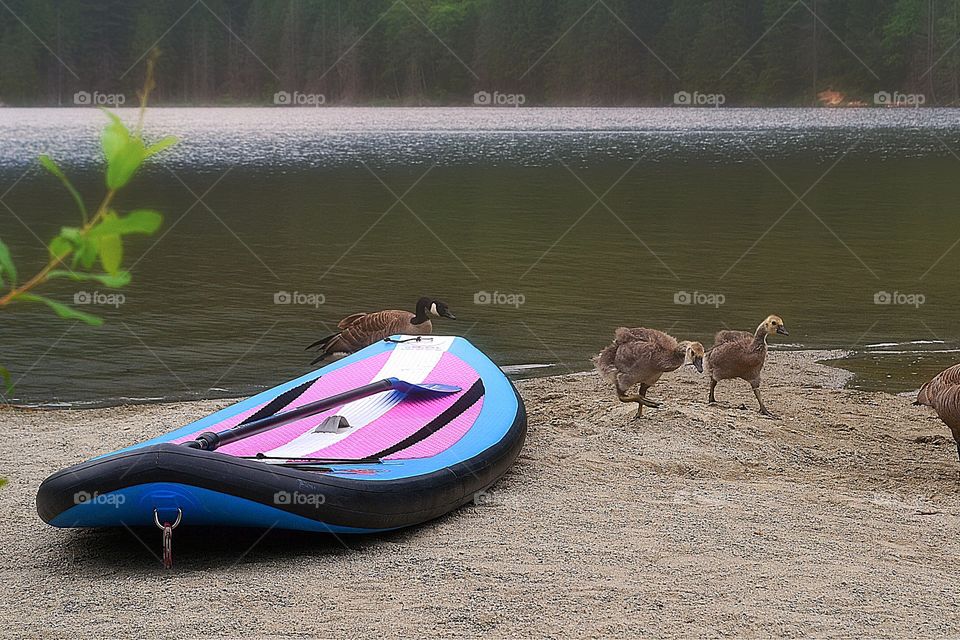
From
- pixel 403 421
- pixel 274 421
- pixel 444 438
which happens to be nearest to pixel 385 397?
pixel 403 421

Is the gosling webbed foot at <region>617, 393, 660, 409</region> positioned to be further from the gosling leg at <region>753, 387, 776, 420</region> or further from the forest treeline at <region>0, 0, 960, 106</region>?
the forest treeline at <region>0, 0, 960, 106</region>

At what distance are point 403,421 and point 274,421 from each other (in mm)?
1024

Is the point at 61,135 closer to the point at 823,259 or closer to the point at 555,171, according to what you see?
the point at 555,171

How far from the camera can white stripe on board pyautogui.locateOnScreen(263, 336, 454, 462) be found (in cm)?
694

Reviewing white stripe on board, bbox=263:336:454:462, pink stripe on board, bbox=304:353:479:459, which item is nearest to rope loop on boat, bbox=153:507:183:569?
white stripe on board, bbox=263:336:454:462

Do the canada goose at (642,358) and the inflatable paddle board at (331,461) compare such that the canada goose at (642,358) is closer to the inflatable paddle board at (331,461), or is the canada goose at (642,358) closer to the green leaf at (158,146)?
the inflatable paddle board at (331,461)

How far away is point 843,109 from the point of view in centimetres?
9256

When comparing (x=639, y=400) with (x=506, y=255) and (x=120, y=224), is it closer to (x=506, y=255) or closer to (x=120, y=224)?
(x=120, y=224)

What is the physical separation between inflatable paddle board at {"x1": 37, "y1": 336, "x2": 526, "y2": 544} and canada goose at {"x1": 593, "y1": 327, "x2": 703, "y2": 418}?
3.06 ft

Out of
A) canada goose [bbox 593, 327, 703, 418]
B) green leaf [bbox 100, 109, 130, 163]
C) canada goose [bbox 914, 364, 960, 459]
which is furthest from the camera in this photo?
canada goose [bbox 593, 327, 703, 418]

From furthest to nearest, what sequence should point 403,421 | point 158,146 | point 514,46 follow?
1. point 514,46
2. point 403,421
3. point 158,146

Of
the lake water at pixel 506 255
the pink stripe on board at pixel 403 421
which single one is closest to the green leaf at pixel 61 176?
the pink stripe on board at pixel 403 421

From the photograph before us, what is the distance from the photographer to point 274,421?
6832 mm

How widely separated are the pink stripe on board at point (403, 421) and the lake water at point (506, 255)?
3.50 meters
